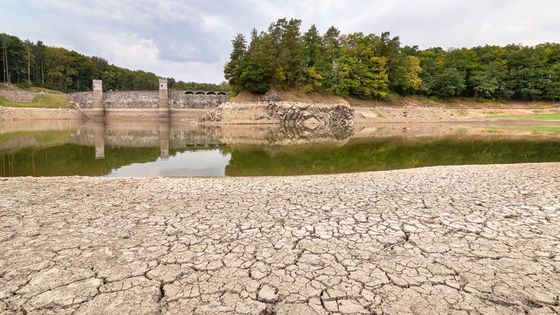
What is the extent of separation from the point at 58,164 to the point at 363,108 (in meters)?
50.4

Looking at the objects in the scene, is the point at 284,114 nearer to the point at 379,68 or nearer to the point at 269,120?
the point at 269,120

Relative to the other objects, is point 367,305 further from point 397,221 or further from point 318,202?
point 318,202

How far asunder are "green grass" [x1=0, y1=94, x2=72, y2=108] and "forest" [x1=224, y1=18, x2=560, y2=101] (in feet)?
127

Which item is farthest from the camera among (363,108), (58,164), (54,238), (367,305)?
(363,108)

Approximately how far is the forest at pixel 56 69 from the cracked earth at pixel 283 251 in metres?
83.8

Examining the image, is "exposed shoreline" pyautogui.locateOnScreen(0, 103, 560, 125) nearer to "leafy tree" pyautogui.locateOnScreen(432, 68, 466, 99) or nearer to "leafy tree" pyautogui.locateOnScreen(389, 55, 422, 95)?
"leafy tree" pyautogui.locateOnScreen(389, 55, 422, 95)

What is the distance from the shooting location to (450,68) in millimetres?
66812

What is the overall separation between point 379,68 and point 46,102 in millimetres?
69099

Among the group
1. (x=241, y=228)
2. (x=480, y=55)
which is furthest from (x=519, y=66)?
(x=241, y=228)

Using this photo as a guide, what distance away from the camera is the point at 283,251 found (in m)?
5.10

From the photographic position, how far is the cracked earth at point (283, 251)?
376 cm

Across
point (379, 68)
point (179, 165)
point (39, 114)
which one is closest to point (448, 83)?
point (379, 68)

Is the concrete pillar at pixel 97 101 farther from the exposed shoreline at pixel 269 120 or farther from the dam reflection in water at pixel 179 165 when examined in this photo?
the dam reflection in water at pixel 179 165

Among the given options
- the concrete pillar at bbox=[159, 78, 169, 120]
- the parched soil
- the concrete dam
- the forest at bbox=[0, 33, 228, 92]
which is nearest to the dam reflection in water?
the parched soil
